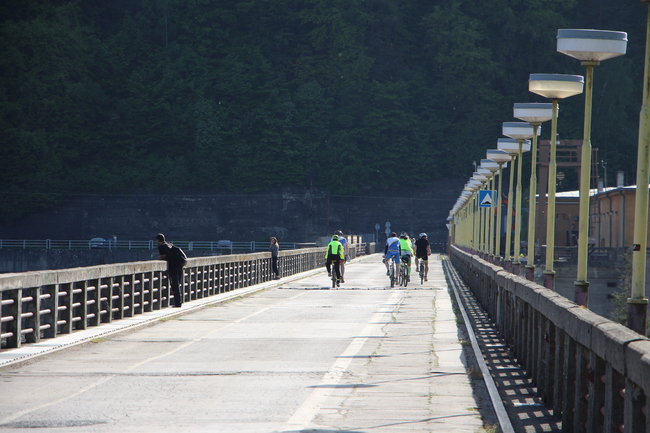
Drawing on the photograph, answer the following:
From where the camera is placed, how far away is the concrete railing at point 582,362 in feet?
20.0

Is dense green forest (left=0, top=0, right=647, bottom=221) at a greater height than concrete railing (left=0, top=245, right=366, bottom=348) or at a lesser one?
greater

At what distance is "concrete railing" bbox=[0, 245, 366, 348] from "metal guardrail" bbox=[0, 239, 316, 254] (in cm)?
6565

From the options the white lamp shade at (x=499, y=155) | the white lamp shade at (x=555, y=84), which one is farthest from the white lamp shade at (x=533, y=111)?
the white lamp shade at (x=499, y=155)

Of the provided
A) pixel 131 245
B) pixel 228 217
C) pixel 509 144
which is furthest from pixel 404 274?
pixel 228 217

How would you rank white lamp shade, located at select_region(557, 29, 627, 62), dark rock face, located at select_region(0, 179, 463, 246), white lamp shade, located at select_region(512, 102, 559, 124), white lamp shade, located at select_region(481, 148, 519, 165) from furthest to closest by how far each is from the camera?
1. dark rock face, located at select_region(0, 179, 463, 246)
2. white lamp shade, located at select_region(481, 148, 519, 165)
3. white lamp shade, located at select_region(512, 102, 559, 124)
4. white lamp shade, located at select_region(557, 29, 627, 62)

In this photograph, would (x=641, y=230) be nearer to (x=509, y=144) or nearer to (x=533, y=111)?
(x=533, y=111)

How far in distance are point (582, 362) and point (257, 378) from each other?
460 centimetres

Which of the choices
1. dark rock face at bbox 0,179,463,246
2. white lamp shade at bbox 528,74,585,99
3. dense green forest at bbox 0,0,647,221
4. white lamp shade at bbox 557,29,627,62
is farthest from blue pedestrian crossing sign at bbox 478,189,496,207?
dense green forest at bbox 0,0,647,221

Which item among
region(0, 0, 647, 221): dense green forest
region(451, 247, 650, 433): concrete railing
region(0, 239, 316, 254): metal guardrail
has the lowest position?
region(0, 239, 316, 254): metal guardrail

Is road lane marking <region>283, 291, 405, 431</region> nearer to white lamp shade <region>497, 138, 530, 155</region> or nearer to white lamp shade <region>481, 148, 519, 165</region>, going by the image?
white lamp shade <region>497, 138, 530, 155</region>

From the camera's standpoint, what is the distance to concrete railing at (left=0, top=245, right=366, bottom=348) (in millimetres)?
14250

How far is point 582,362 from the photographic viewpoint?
26.5 ft

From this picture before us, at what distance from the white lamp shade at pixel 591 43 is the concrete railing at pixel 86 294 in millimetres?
8095

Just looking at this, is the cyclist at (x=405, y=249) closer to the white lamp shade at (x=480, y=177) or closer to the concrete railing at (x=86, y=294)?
the white lamp shade at (x=480, y=177)
